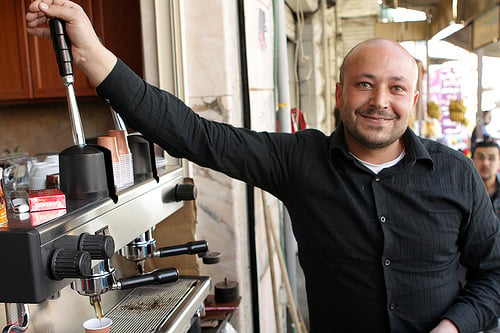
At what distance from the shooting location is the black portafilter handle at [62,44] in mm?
910

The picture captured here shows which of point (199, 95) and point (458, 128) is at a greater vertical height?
point (199, 95)

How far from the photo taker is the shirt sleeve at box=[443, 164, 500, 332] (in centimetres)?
136

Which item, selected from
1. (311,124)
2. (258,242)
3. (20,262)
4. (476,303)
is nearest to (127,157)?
(20,262)

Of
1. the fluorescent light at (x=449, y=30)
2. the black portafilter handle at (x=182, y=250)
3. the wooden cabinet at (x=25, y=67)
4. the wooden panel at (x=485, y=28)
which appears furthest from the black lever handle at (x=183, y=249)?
the fluorescent light at (x=449, y=30)

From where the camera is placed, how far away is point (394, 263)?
1.33 m

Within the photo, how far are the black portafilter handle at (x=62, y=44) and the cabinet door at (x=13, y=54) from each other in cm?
187

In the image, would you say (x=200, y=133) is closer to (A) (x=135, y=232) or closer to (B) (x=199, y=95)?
(A) (x=135, y=232)

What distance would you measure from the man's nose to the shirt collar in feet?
0.47

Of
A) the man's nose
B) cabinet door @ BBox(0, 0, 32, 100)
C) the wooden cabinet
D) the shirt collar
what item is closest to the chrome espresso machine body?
the shirt collar

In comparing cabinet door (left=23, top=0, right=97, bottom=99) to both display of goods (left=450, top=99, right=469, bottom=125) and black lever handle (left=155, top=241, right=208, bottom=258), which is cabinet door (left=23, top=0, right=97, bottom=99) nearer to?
black lever handle (left=155, top=241, right=208, bottom=258)

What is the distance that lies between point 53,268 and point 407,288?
36.5 inches

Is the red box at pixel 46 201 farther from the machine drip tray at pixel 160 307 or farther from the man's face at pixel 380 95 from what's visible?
the man's face at pixel 380 95

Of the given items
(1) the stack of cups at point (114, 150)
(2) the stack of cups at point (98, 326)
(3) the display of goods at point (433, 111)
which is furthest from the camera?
(3) the display of goods at point (433, 111)

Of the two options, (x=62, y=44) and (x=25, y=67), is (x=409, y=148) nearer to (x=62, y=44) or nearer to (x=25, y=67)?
(x=62, y=44)
